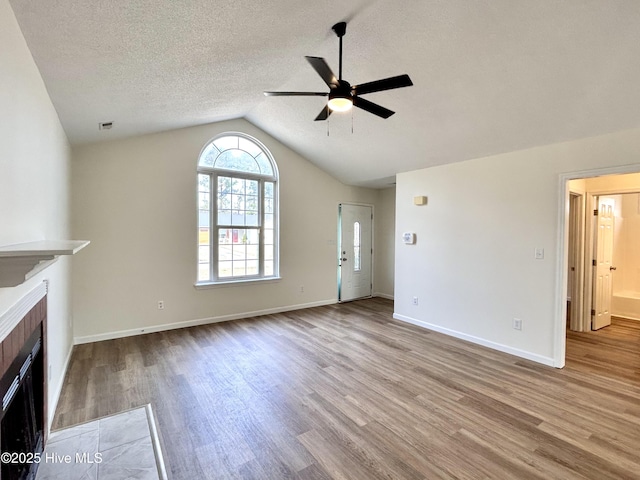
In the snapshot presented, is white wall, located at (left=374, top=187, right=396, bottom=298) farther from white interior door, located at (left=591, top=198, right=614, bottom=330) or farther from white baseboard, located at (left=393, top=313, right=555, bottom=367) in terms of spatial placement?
white interior door, located at (left=591, top=198, right=614, bottom=330)

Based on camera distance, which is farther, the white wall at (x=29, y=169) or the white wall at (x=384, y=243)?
the white wall at (x=384, y=243)

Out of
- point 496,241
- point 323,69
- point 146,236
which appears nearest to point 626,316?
point 496,241

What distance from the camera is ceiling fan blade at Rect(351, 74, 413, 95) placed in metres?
2.16

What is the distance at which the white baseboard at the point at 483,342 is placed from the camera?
3493 millimetres

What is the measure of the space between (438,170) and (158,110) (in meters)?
3.73

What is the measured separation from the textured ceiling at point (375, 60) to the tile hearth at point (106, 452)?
250cm

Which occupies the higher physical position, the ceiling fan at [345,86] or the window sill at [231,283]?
the ceiling fan at [345,86]

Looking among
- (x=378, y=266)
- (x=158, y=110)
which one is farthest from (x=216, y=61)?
(x=378, y=266)

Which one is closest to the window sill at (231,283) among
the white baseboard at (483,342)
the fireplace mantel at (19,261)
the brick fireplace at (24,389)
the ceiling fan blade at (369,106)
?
the white baseboard at (483,342)

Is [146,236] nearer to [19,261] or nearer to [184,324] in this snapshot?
[184,324]

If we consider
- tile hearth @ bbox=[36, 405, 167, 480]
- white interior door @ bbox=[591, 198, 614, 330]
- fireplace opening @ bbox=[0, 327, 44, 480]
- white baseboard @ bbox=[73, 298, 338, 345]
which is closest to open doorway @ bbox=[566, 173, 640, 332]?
white interior door @ bbox=[591, 198, 614, 330]

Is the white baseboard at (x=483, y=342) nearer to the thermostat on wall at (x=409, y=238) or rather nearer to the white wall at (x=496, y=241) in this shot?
the white wall at (x=496, y=241)

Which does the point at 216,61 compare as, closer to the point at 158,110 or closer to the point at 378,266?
the point at 158,110

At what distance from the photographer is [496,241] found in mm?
3896
